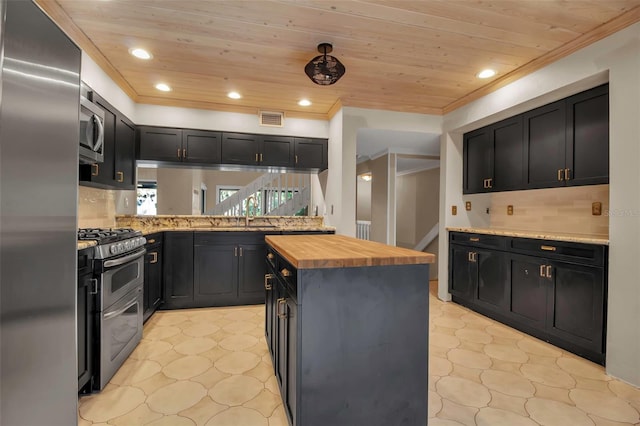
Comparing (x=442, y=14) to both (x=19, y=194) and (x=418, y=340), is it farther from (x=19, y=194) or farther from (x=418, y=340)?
(x=19, y=194)

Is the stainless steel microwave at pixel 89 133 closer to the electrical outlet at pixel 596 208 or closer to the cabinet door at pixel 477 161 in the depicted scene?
the cabinet door at pixel 477 161

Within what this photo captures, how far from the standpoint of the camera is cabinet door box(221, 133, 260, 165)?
385 cm

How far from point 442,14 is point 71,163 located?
234 cm

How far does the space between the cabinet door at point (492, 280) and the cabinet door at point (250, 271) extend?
8.02ft

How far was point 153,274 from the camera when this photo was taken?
10.2 feet

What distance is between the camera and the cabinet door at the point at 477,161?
11.2ft

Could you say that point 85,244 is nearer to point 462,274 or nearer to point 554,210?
point 462,274

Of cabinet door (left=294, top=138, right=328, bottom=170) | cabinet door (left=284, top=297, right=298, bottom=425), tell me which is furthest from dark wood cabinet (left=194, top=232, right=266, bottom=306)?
cabinet door (left=284, top=297, right=298, bottom=425)

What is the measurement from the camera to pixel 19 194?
958 mm

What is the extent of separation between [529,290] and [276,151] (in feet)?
10.5

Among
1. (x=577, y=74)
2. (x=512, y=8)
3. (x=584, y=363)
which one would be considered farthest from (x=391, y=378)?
(x=577, y=74)

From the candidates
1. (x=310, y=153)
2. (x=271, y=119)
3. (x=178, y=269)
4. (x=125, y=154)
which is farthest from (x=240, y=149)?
(x=178, y=269)

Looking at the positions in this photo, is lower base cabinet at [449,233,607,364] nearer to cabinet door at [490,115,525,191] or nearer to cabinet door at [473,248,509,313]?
cabinet door at [473,248,509,313]

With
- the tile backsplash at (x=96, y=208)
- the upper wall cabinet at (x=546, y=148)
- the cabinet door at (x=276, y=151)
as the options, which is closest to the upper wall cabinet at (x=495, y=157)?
the upper wall cabinet at (x=546, y=148)
